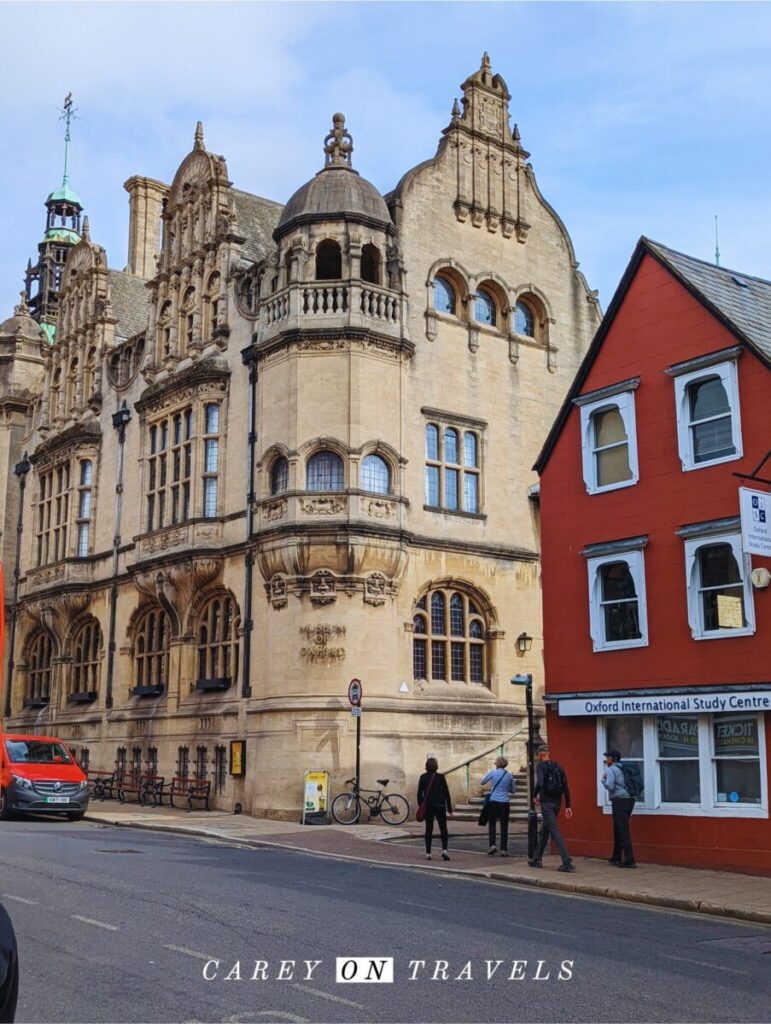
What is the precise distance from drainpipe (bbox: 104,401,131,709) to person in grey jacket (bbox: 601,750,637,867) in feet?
74.6

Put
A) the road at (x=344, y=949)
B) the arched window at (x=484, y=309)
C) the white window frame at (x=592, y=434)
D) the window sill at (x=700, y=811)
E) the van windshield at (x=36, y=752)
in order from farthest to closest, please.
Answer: the arched window at (x=484, y=309) → the van windshield at (x=36, y=752) → the white window frame at (x=592, y=434) → the window sill at (x=700, y=811) → the road at (x=344, y=949)

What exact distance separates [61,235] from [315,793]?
52.1 metres

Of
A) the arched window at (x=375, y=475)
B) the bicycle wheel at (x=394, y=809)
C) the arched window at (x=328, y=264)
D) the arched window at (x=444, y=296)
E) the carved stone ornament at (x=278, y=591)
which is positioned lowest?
the bicycle wheel at (x=394, y=809)

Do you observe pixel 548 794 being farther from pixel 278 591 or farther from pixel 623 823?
pixel 278 591

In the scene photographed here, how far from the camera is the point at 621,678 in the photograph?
20.4 metres

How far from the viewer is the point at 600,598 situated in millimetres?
21297

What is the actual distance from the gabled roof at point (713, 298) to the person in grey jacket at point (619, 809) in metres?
6.70

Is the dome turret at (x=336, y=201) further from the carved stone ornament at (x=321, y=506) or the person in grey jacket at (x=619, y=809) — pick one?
the person in grey jacket at (x=619, y=809)

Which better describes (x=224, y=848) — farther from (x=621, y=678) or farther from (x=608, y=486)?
(x=608, y=486)

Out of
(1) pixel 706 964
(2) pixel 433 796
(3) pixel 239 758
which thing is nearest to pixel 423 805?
(2) pixel 433 796

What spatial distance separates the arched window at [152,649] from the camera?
1409 inches

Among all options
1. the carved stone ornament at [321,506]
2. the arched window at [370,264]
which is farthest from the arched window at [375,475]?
the arched window at [370,264]

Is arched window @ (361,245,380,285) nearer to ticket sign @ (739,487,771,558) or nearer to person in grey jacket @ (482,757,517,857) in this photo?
person in grey jacket @ (482,757,517,857)

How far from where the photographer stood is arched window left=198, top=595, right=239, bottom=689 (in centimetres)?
3216
